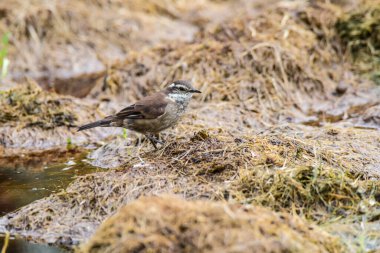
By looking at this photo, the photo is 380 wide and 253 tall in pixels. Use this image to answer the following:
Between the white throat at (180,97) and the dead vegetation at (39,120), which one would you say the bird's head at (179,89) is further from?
the dead vegetation at (39,120)

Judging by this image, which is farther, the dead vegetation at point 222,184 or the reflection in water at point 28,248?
the dead vegetation at point 222,184

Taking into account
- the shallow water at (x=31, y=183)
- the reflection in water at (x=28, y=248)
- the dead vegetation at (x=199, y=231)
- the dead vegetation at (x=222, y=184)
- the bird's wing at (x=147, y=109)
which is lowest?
the shallow water at (x=31, y=183)

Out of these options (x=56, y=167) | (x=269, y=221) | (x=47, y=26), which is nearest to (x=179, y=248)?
(x=269, y=221)

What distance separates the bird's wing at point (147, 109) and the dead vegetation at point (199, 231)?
9.15 feet

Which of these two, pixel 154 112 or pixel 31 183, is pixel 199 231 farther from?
pixel 31 183

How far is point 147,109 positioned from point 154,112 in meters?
0.11

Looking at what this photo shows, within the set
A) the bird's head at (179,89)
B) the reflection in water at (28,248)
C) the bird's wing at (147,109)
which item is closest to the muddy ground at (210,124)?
the reflection in water at (28,248)

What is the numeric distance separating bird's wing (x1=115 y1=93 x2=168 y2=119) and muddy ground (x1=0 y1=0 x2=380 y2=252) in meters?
0.50

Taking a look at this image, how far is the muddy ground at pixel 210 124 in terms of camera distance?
17.1ft

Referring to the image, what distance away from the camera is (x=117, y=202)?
6.55 meters

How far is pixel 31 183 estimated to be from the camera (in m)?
8.10

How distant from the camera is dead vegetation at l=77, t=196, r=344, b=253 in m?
4.75

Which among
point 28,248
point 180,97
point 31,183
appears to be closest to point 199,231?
point 28,248

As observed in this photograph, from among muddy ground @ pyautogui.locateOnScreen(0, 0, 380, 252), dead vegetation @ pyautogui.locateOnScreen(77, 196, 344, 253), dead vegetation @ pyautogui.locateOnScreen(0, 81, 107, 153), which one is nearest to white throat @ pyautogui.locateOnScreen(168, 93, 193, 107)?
muddy ground @ pyautogui.locateOnScreen(0, 0, 380, 252)
